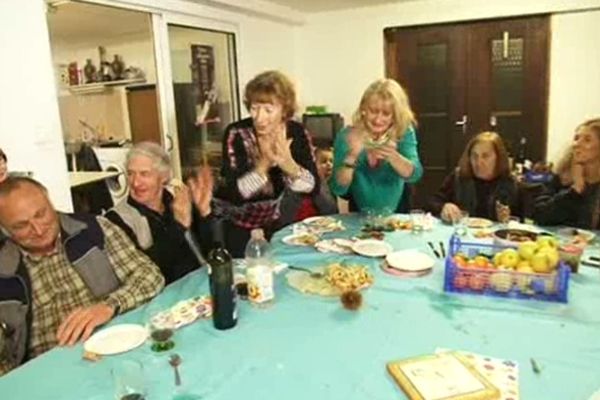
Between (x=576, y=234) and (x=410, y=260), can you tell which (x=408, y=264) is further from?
(x=576, y=234)

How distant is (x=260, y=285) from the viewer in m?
1.50

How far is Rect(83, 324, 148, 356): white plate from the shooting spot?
4.20 ft

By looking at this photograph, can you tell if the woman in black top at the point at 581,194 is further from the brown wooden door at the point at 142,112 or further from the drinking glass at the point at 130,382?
the brown wooden door at the point at 142,112

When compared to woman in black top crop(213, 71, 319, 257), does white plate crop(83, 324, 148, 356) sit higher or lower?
lower

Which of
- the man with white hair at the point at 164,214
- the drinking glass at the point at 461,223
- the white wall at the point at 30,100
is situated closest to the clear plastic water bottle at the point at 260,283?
the man with white hair at the point at 164,214

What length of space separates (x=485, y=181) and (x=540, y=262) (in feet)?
4.63

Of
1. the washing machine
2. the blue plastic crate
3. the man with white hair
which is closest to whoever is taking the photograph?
the blue plastic crate

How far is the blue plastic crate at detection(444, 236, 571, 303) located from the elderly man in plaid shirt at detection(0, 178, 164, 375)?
3.25ft

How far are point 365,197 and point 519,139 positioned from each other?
3.06m

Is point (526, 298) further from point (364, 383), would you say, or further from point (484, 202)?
point (484, 202)

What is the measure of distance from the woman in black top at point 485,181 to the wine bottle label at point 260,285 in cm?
157

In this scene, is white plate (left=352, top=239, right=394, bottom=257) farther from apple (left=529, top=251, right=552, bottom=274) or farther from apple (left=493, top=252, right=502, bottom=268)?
apple (left=529, top=251, right=552, bottom=274)

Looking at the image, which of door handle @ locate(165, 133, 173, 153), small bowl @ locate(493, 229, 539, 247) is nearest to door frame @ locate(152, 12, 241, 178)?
door handle @ locate(165, 133, 173, 153)

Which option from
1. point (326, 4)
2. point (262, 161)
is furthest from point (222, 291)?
point (326, 4)
